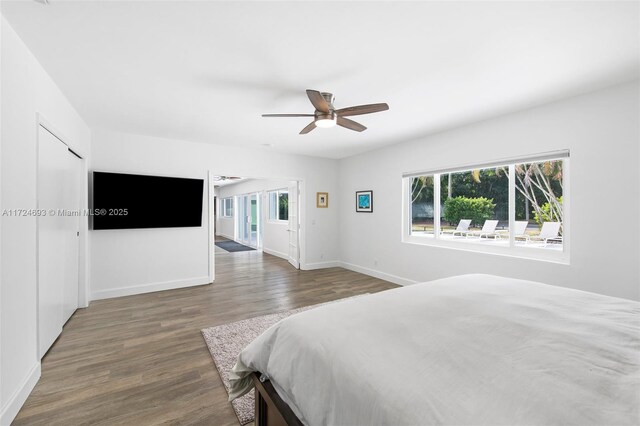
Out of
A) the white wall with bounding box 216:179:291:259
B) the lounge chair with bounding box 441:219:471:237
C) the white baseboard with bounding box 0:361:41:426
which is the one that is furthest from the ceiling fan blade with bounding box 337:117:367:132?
the white wall with bounding box 216:179:291:259

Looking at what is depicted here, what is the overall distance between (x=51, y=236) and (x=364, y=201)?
4.66 metres

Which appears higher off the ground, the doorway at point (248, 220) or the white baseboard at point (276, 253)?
the doorway at point (248, 220)

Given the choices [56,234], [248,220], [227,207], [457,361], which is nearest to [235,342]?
[56,234]

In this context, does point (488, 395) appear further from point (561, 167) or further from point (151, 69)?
point (561, 167)

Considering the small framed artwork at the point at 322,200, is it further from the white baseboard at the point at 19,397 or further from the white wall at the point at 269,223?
the white baseboard at the point at 19,397

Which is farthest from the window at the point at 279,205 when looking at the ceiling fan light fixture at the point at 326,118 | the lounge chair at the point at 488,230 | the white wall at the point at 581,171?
the ceiling fan light fixture at the point at 326,118

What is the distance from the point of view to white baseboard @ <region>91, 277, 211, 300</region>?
4105 millimetres

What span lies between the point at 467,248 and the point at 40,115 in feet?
16.3

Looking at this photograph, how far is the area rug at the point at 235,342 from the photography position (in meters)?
1.90

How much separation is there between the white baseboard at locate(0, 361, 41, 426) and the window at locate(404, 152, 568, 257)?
474 centimetres

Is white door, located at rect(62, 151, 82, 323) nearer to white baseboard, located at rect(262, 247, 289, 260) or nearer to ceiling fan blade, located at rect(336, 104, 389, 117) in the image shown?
ceiling fan blade, located at rect(336, 104, 389, 117)

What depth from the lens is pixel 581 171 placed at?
9.47 feet

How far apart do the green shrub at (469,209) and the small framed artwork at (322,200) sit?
266cm

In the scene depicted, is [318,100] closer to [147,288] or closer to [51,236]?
[51,236]
